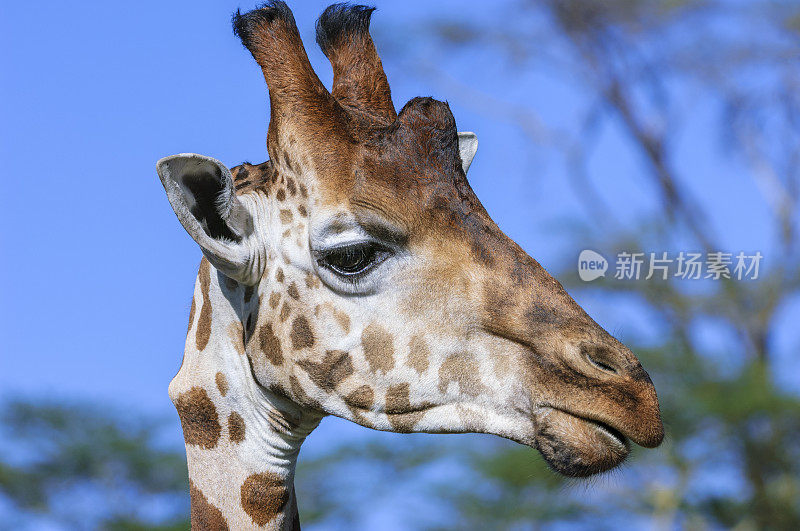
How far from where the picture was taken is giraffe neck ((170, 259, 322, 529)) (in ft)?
10.6

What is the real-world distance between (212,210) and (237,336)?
438mm

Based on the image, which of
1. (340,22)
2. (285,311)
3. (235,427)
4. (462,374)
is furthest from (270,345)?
(340,22)

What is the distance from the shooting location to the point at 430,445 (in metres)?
21.3

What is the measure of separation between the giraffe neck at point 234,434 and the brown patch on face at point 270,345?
0.42 feet

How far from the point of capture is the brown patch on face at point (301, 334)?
3.06 m

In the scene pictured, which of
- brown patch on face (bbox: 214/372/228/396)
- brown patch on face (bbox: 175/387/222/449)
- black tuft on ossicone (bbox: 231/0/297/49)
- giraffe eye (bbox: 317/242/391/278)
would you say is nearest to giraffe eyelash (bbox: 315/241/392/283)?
giraffe eye (bbox: 317/242/391/278)

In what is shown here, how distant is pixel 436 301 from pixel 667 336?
19751 millimetres

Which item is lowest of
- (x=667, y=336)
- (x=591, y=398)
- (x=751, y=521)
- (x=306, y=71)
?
(x=591, y=398)

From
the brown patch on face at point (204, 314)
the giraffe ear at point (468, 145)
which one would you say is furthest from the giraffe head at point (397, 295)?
the giraffe ear at point (468, 145)

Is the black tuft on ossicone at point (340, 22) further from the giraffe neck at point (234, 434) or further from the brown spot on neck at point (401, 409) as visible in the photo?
the brown spot on neck at point (401, 409)

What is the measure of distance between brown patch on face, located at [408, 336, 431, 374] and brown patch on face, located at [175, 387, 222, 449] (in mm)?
747

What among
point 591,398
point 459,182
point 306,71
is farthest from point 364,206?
point 591,398

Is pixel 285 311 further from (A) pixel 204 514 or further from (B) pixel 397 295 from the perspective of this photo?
(A) pixel 204 514

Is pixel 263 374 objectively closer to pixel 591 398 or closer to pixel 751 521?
pixel 591 398
